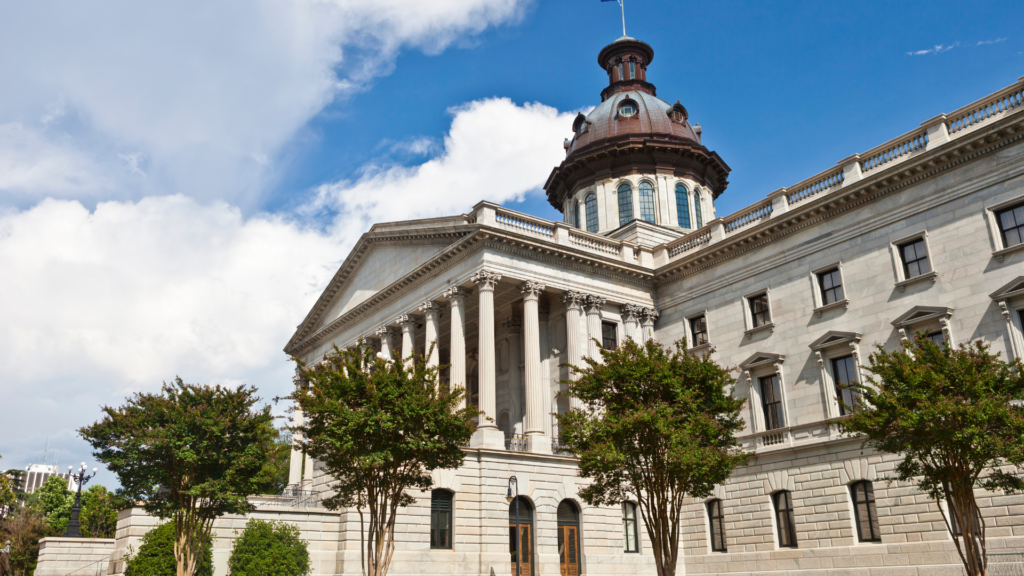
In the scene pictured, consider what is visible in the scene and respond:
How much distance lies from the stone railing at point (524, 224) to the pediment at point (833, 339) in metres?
13.0

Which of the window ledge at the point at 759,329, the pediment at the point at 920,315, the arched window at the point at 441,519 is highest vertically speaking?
the window ledge at the point at 759,329

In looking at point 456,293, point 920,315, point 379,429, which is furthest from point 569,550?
point 920,315

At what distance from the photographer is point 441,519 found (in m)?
30.3

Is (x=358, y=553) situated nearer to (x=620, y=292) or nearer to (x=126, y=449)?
(x=126, y=449)

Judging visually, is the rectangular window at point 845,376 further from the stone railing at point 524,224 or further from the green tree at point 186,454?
the green tree at point 186,454

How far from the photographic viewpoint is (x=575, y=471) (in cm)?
3338

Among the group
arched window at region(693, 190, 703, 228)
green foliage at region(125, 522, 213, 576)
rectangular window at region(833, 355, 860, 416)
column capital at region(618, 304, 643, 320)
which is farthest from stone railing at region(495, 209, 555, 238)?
green foliage at region(125, 522, 213, 576)

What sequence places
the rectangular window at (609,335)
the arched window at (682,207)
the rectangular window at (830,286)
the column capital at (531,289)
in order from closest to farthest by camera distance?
1. the rectangular window at (830,286)
2. the column capital at (531,289)
3. the rectangular window at (609,335)
4. the arched window at (682,207)

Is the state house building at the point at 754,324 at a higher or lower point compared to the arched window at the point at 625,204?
lower

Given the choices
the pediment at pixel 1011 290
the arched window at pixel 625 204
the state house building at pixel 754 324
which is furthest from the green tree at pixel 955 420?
the arched window at pixel 625 204

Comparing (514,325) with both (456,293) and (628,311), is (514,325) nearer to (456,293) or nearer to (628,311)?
(628,311)

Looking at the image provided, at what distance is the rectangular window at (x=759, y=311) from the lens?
3375 cm

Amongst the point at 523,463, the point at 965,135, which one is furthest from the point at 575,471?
the point at 965,135

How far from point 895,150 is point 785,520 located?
15160mm
